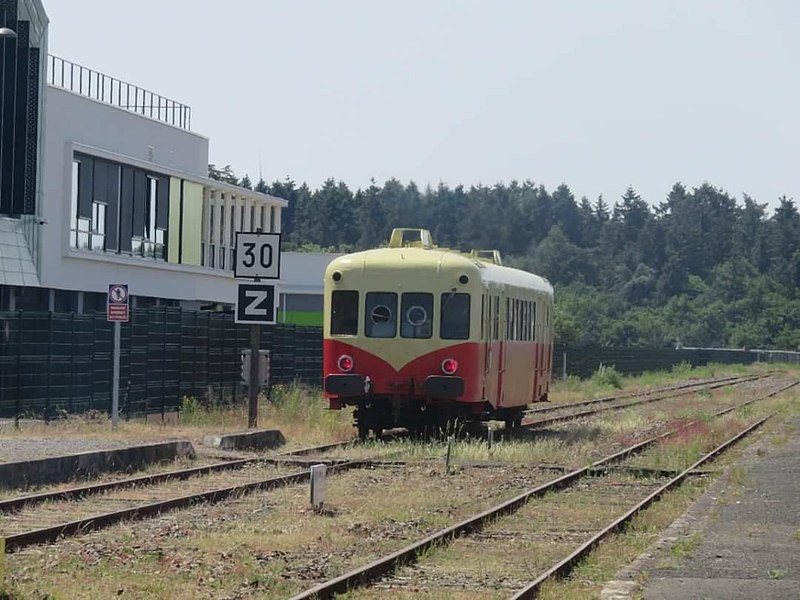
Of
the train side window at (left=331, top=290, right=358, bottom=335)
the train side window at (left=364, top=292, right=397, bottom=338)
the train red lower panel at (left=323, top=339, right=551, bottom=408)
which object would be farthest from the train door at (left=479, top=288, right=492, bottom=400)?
the train side window at (left=331, top=290, right=358, bottom=335)

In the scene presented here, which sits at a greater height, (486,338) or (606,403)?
(486,338)

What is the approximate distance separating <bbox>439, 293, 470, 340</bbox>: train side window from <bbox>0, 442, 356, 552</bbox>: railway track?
405 centimetres

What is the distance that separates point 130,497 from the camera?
1670 cm

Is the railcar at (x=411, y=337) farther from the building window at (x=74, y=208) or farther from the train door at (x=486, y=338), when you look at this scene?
the building window at (x=74, y=208)

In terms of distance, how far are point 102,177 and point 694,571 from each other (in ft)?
110

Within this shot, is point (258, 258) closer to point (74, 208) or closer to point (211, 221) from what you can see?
point (74, 208)

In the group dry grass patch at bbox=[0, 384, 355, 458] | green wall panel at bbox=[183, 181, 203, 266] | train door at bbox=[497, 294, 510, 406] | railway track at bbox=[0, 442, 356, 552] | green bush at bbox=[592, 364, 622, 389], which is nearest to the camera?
railway track at bbox=[0, 442, 356, 552]

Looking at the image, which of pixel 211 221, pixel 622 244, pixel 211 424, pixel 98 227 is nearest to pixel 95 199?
pixel 98 227

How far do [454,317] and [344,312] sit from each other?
176cm

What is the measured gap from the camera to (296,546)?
43.3 feet

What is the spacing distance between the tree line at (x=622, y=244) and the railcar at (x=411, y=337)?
80.7 meters

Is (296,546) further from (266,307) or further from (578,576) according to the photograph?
(266,307)

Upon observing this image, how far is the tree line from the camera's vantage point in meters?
120

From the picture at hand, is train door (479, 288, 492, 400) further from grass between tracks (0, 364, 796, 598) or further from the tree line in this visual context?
the tree line
